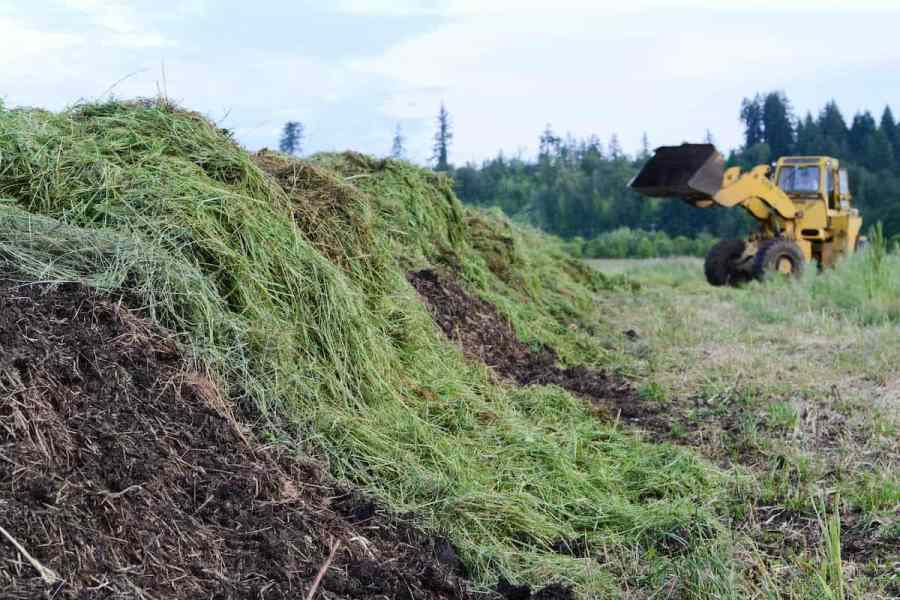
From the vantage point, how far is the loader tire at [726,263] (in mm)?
14711

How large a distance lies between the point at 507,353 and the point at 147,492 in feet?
13.8

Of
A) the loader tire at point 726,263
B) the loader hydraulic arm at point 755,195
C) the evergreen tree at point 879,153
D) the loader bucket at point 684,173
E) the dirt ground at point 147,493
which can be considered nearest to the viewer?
the dirt ground at point 147,493

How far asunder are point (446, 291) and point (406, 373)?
2.13m

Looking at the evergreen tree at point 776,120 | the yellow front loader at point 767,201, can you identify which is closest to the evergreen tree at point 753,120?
the evergreen tree at point 776,120

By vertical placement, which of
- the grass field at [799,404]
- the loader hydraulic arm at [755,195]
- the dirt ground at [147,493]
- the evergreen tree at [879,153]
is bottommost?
the grass field at [799,404]

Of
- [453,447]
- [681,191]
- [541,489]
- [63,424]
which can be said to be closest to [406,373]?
[453,447]

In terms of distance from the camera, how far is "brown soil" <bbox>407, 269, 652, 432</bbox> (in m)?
5.81

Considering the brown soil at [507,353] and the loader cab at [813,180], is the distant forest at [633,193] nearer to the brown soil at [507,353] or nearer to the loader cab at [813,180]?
the loader cab at [813,180]

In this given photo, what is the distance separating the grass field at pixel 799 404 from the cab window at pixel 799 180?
404 cm

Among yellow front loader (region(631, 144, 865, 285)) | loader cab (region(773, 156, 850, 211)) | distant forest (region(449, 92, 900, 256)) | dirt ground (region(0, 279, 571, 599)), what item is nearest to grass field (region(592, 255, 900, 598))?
dirt ground (region(0, 279, 571, 599))

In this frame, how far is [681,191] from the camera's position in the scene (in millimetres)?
13477

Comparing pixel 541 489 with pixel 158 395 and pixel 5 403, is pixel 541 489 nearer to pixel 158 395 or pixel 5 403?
pixel 158 395

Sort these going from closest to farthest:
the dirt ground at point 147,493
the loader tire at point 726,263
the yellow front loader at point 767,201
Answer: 1. the dirt ground at point 147,493
2. the yellow front loader at point 767,201
3. the loader tire at point 726,263

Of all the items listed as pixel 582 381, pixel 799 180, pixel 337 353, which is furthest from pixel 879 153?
pixel 337 353
